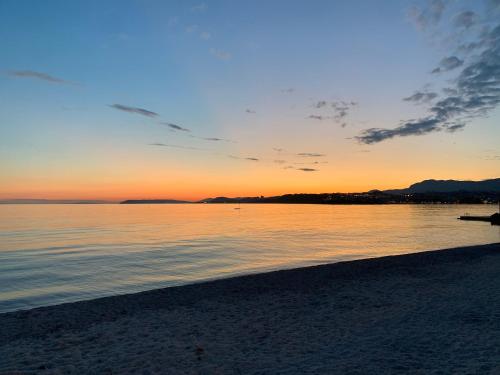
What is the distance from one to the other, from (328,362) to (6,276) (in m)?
25.8

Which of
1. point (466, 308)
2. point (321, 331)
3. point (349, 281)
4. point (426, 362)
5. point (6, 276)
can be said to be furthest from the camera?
point (6, 276)

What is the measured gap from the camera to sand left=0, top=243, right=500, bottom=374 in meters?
9.34

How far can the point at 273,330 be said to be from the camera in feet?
39.7

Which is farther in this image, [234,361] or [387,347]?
[387,347]

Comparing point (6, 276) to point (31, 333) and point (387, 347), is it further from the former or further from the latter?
point (387, 347)

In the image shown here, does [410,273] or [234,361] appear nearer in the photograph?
[234,361]

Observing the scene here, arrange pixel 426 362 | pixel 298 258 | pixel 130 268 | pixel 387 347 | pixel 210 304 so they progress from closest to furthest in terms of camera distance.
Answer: pixel 426 362
pixel 387 347
pixel 210 304
pixel 130 268
pixel 298 258

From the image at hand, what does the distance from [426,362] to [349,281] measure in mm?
11286

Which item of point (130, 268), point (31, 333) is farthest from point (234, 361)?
point (130, 268)

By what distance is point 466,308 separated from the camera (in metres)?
14.2

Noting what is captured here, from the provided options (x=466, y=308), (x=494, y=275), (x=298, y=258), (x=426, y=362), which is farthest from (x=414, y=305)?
(x=298, y=258)

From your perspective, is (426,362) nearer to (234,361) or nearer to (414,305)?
(234,361)

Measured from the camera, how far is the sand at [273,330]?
9.34 m

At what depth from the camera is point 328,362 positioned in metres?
9.32
